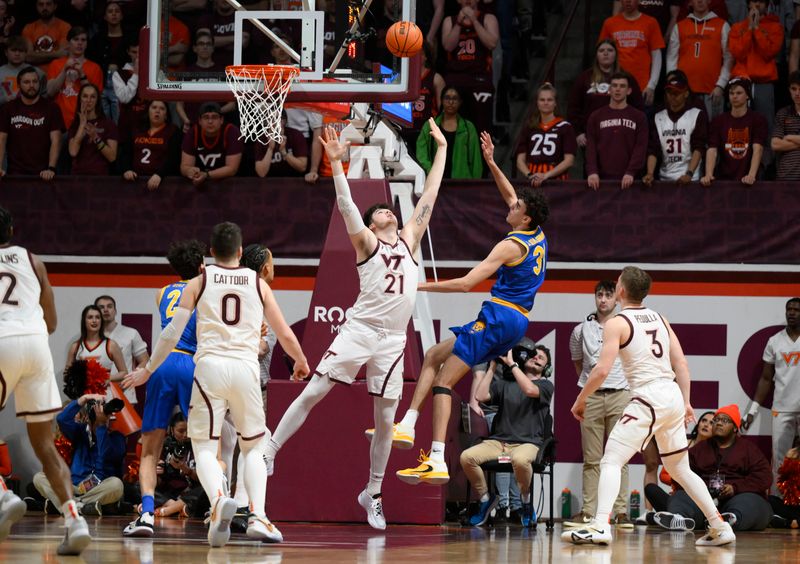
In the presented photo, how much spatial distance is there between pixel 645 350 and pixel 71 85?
940 centimetres

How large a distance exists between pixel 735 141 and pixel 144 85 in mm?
6890

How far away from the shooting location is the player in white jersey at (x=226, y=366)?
8586 mm

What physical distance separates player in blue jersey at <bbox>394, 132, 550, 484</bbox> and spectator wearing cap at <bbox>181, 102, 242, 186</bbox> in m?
4.94

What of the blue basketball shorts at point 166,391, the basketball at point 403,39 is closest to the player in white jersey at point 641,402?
the basketball at point 403,39

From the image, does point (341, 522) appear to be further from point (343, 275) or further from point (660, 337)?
point (660, 337)

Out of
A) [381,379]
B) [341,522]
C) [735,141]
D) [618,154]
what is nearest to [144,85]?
[381,379]

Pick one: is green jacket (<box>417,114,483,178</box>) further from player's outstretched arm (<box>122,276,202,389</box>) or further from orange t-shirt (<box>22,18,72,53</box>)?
player's outstretched arm (<box>122,276,202,389</box>)

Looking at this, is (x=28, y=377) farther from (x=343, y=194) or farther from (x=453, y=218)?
(x=453, y=218)

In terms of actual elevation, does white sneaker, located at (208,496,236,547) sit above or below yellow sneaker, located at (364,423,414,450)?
below

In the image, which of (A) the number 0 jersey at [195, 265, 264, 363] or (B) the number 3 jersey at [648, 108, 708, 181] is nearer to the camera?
(A) the number 0 jersey at [195, 265, 264, 363]

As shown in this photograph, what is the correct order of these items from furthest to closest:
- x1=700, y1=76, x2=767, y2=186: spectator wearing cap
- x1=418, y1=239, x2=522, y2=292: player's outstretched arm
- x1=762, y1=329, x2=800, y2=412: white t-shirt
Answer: x1=700, y1=76, x2=767, y2=186: spectator wearing cap < x1=762, y1=329, x2=800, y2=412: white t-shirt < x1=418, y1=239, x2=522, y2=292: player's outstretched arm

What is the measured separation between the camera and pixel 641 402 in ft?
31.4

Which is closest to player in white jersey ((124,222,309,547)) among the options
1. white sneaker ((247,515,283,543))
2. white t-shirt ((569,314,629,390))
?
white sneaker ((247,515,283,543))

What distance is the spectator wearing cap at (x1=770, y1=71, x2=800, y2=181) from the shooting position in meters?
14.1
